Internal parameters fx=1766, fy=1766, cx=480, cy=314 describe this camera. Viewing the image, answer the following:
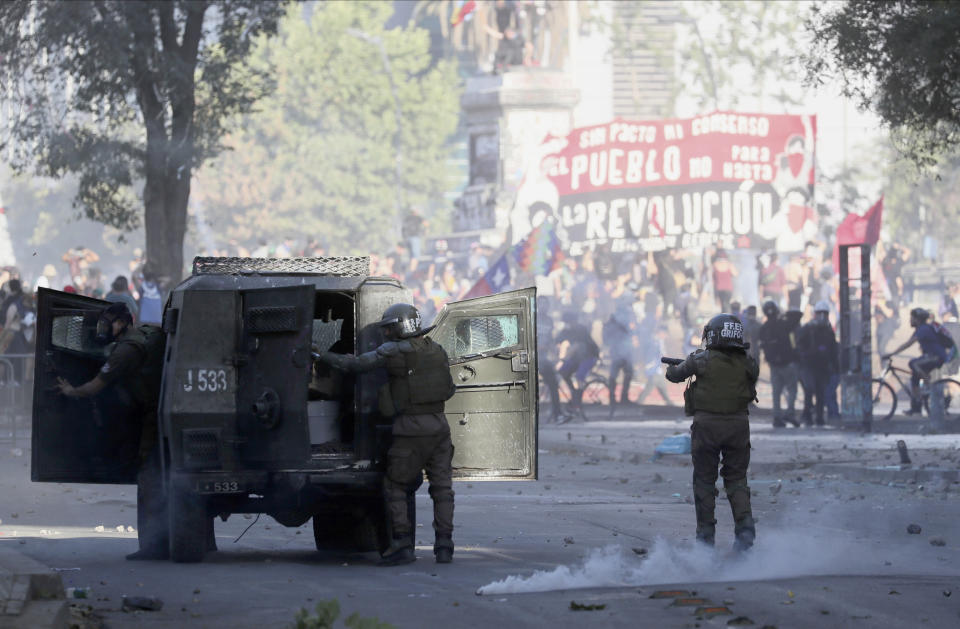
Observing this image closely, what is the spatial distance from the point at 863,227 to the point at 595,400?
231 inches

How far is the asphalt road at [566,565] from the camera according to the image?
861 cm

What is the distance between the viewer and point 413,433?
35.5ft

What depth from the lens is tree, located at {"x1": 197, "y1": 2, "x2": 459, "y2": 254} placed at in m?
76.6

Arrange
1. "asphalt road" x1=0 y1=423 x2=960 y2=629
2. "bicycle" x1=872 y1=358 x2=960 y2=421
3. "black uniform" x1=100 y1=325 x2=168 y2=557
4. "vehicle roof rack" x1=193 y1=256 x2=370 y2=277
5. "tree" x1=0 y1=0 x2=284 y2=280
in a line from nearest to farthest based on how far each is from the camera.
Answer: "asphalt road" x1=0 y1=423 x2=960 y2=629 → "black uniform" x1=100 y1=325 x2=168 y2=557 → "vehicle roof rack" x1=193 y1=256 x2=370 y2=277 → "bicycle" x1=872 y1=358 x2=960 y2=421 → "tree" x1=0 y1=0 x2=284 y2=280

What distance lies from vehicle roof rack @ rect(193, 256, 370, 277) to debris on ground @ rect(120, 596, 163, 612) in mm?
2888

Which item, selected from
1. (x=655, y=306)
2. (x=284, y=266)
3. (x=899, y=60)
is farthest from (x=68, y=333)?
(x=655, y=306)

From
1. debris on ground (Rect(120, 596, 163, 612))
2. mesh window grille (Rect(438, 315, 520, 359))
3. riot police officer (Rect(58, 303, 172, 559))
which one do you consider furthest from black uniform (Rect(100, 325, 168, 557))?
debris on ground (Rect(120, 596, 163, 612))

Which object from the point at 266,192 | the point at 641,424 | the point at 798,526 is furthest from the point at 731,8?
the point at 798,526

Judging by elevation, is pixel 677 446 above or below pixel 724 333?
below

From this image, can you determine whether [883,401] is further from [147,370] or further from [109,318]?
[109,318]

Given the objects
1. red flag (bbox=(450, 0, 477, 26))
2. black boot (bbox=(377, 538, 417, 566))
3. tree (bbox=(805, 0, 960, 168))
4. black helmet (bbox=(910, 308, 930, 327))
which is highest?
red flag (bbox=(450, 0, 477, 26))

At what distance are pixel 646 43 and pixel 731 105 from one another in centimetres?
502

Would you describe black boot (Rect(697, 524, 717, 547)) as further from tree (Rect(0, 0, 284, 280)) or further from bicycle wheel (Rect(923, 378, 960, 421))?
tree (Rect(0, 0, 284, 280))

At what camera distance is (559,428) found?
26.3 meters
